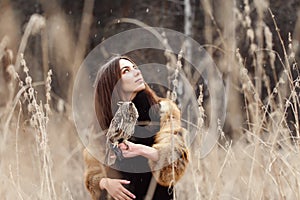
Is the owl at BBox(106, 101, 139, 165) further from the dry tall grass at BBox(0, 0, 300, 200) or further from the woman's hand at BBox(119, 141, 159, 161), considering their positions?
the dry tall grass at BBox(0, 0, 300, 200)

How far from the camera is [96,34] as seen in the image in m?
4.32

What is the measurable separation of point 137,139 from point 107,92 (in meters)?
0.09

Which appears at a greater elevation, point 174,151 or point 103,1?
point 103,1

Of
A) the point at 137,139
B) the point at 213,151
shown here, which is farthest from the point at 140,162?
the point at 213,151

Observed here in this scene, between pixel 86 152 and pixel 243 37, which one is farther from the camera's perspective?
pixel 243 37

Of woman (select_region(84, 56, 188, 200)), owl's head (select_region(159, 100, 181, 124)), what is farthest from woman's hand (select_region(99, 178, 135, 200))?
owl's head (select_region(159, 100, 181, 124))

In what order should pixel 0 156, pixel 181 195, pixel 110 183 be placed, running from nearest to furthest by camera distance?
pixel 110 183, pixel 0 156, pixel 181 195

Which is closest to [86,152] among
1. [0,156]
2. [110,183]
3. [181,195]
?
[110,183]

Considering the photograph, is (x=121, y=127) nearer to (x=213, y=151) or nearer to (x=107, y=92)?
(x=107, y=92)

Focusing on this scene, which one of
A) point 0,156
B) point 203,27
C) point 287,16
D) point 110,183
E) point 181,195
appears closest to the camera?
point 110,183

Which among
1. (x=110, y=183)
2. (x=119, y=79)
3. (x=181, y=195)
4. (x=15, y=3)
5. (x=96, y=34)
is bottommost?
(x=181, y=195)

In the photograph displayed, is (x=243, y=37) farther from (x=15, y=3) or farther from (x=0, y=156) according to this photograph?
(x=0, y=156)

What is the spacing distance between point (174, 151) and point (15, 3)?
11.1ft

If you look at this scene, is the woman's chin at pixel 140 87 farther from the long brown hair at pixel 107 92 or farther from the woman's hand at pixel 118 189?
the woman's hand at pixel 118 189
